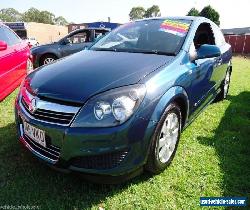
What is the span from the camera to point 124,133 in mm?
2506

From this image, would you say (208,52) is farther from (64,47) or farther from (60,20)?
(60,20)

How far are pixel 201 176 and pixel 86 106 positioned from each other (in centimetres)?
144

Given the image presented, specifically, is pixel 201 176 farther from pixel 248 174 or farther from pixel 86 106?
pixel 86 106

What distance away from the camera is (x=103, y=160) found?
2.57 metres

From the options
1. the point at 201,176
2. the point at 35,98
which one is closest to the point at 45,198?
the point at 35,98

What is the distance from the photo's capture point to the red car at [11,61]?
16.4 ft

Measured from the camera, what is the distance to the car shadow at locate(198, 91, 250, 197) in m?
3.13

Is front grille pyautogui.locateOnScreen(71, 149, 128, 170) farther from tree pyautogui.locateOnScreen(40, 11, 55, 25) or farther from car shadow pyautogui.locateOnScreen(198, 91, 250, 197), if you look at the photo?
tree pyautogui.locateOnScreen(40, 11, 55, 25)

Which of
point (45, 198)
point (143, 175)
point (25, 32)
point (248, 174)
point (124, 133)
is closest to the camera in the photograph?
point (124, 133)

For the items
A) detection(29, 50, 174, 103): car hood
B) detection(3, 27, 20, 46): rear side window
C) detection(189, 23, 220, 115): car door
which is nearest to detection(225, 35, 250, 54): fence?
detection(3, 27, 20, 46): rear side window

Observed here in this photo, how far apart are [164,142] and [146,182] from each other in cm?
41

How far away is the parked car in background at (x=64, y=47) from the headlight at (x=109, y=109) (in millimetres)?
7232

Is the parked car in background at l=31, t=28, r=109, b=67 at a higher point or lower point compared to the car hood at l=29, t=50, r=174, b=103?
lower

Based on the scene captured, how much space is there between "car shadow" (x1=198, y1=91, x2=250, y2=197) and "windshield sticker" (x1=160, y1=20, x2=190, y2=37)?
137cm
